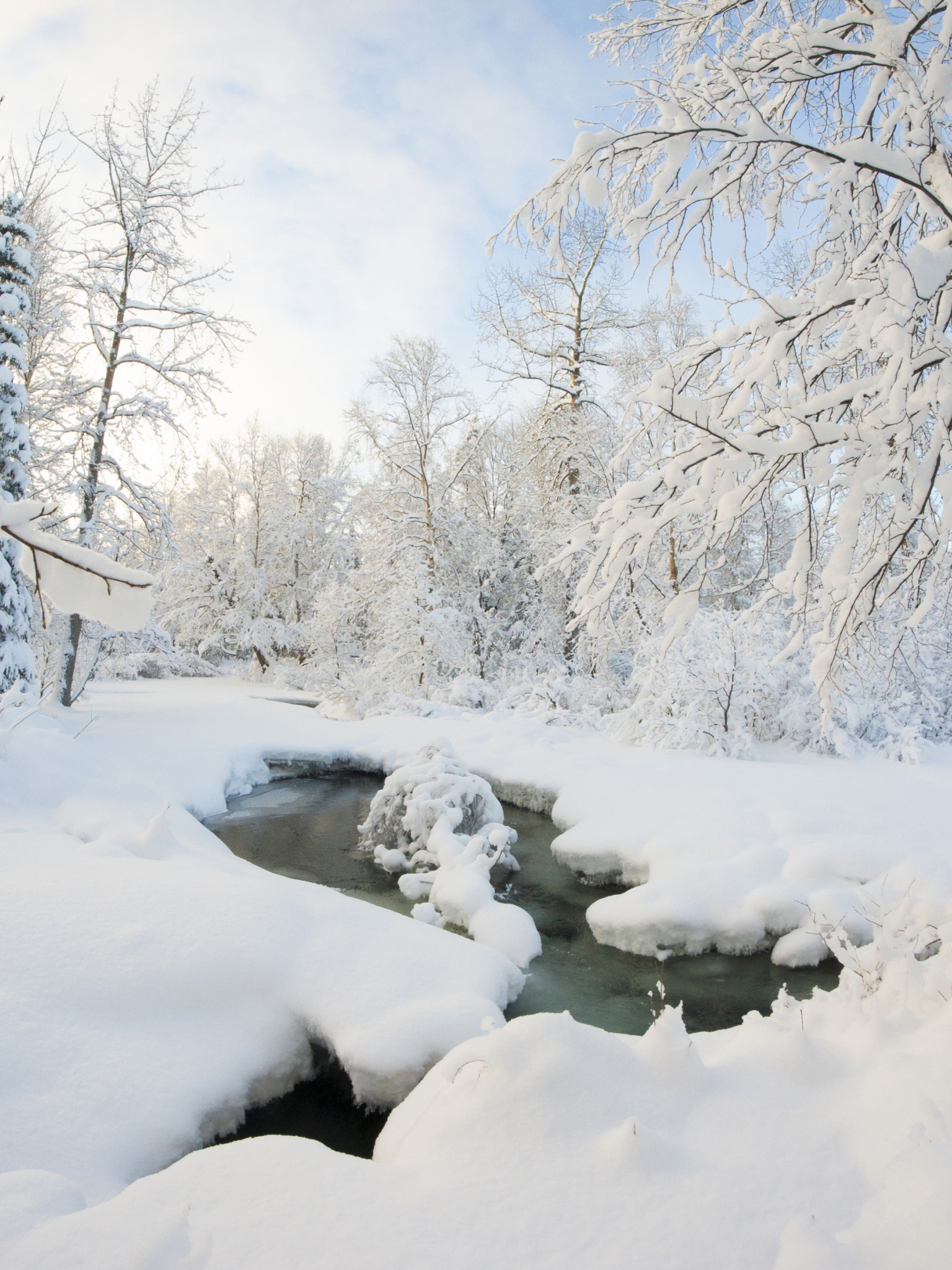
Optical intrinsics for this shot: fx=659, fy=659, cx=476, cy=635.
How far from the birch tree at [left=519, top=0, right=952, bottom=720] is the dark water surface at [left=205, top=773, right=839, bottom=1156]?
2.90 m

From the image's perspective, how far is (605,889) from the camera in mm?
6707

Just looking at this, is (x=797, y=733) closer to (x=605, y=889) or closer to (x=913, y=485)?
(x=605, y=889)

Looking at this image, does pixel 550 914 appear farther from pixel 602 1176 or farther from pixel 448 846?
pixel 602 1176

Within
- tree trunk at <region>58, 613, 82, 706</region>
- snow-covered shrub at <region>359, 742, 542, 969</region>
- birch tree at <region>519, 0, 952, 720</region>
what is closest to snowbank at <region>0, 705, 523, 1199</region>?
snow-covered shrub at <region>359, 742, 542, 969</region>

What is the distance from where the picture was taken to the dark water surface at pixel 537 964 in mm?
3389

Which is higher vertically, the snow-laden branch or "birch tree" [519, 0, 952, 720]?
"birch tree" [519, 0, 952, 720]

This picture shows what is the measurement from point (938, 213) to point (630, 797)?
250 inches

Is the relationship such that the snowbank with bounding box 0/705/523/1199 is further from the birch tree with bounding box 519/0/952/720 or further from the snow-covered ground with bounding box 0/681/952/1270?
the birch tree with bounding box 519/0/952/720

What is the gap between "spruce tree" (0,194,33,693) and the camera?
983cm

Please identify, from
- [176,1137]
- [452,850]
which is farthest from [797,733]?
[176,1137]

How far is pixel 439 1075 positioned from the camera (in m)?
2.68

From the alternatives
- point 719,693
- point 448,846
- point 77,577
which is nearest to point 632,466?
point 719,693

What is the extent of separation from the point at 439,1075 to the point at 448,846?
171 inches

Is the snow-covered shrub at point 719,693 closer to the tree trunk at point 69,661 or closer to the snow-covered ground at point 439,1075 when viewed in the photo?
the snow-covered ground at point 439,1075
